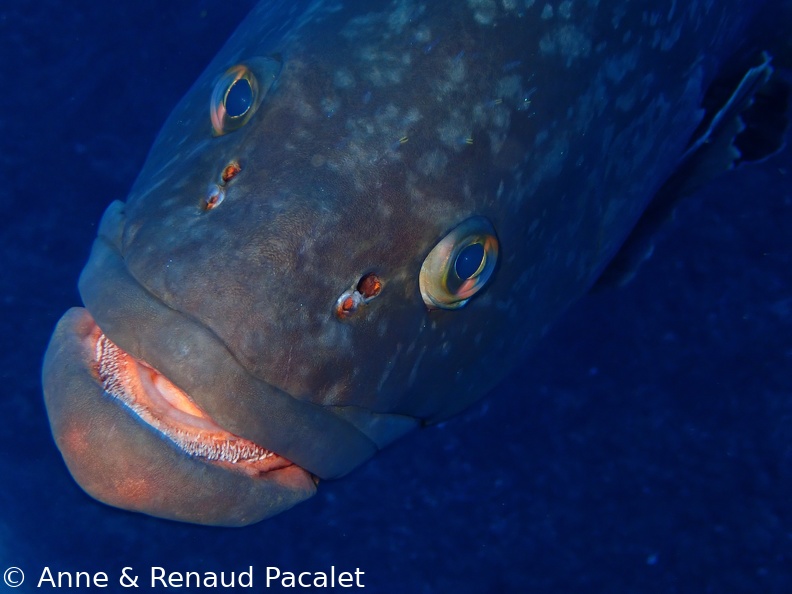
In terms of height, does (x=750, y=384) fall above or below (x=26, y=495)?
below

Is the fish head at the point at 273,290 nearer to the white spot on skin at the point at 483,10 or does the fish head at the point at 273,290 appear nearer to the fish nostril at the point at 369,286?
the fish nostril at the point at 369,286

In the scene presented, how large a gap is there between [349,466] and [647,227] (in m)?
3.28

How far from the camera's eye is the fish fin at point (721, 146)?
4.93 metres

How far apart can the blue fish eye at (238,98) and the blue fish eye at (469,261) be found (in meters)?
1.14

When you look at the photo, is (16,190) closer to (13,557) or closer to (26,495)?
(26,495)

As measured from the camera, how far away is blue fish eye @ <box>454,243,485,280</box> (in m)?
2.86

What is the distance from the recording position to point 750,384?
516cm

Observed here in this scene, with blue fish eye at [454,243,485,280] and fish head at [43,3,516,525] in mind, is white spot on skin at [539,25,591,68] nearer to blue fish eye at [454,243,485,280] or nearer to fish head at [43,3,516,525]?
fish head at [43,3,516,525]

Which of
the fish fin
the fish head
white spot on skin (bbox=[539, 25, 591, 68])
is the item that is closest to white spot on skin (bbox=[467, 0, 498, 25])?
white spot on skin (bbox=[539, 25, 591, 68])

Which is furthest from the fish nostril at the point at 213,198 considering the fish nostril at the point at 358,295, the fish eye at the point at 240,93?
the fish nostril at the point at 358,295

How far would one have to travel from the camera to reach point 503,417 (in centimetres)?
552

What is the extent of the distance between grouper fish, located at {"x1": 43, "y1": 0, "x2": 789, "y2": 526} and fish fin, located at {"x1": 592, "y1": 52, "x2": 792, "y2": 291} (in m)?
1.59

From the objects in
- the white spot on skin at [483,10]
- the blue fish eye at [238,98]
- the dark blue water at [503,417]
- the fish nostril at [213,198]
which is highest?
the blue fish eye at [238,98]

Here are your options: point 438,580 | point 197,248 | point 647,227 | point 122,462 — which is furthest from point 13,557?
point 647,227
